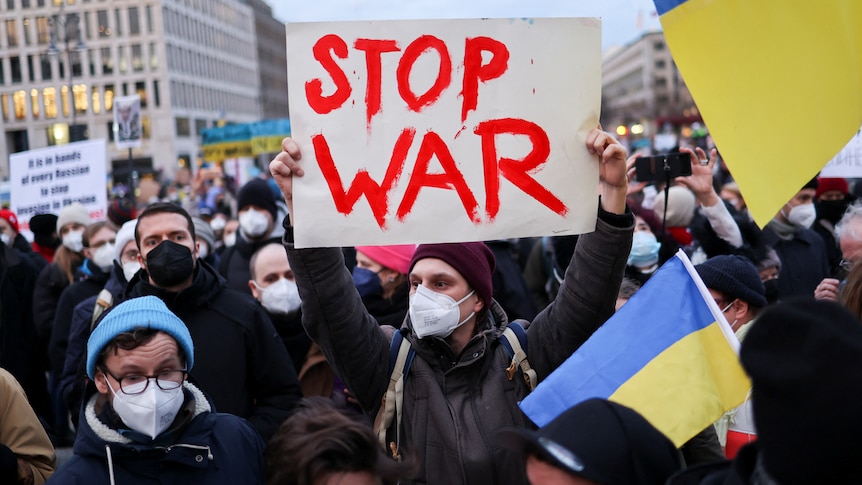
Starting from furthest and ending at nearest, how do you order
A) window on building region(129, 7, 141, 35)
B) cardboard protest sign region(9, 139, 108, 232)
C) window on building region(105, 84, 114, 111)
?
window on building region(105, 84, 114, 111), window on building region(129, 7, 141, 35), cardboard protest sign region(9, 139, 108, 232)

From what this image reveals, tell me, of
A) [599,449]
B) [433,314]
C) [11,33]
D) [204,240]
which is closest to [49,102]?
[11,33]

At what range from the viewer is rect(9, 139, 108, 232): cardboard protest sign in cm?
860

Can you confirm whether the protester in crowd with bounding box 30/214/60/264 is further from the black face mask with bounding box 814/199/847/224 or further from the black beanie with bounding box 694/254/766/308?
the black face mask with bounding box 814/199/847/224

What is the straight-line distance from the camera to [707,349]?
2.65m

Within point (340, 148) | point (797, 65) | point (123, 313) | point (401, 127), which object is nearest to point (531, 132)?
point (401, 127)

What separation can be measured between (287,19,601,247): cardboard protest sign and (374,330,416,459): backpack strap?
1.35ft

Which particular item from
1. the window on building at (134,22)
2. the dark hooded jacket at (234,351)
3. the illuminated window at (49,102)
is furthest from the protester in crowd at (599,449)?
the illuminated window at (49,102)

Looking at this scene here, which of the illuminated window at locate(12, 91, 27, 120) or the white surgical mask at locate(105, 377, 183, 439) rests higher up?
the illuminated window at locate(12, 91, 27, 120)

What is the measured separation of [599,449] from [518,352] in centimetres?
106

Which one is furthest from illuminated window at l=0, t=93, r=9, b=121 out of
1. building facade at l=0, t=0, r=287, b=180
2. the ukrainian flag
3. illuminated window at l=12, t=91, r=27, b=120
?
the ukrainian flag

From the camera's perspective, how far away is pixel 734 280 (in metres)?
3.69

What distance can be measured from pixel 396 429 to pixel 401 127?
959mm

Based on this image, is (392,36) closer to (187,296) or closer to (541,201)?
(541,201)

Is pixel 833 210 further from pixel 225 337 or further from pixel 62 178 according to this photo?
pixel 62 178
